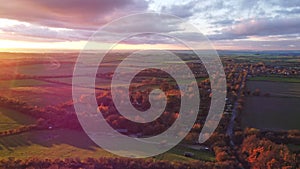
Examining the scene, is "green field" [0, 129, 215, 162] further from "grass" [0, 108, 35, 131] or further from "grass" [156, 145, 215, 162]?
"grass" [0, 108, 35, 131]

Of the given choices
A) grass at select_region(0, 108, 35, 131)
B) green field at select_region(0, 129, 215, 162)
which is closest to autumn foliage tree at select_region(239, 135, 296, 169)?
green field at select_region(0, 129, 215, 162)

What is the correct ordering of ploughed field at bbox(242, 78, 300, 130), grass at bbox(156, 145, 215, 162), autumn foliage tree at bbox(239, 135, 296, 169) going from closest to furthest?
autumn foliage tree at bbox(239, 135, 296, 169)
grass at bbox(156, 145, 215, 162)
ploughed field at bbox(242, 78, 300, 130)

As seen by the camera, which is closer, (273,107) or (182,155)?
(182,155)

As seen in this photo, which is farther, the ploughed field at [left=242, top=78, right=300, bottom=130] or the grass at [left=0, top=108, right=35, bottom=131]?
the ploughed field at [left=242, top=78, right=300, bottom=130]

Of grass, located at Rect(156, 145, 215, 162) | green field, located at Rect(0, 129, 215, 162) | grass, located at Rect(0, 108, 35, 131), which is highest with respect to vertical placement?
grass, located at Rect(0, 108, 35, 131)

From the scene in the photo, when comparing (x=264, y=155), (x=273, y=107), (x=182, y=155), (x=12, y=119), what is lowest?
(x=182, y=155)

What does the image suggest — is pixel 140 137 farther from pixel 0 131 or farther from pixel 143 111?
pixel 0 131

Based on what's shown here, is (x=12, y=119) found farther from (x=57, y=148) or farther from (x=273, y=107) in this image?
(x=273, y=107)

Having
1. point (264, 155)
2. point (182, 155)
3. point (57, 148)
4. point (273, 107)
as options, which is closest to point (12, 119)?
point (57, 148)
